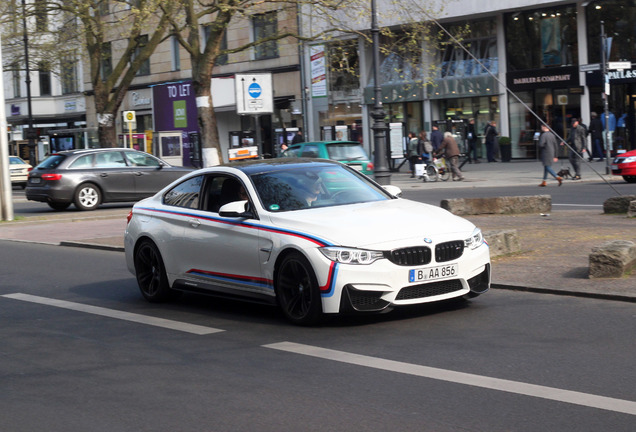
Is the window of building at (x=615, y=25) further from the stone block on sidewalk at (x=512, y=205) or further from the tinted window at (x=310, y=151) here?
the stone block on sidewalk at (x=512, y=205)

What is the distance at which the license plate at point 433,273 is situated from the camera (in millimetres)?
8000

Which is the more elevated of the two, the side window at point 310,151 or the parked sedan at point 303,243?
the side window at point 310,151

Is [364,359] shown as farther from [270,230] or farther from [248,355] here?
[270,230]

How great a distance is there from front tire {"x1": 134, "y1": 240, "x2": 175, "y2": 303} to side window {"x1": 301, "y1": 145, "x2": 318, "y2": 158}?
17.2m

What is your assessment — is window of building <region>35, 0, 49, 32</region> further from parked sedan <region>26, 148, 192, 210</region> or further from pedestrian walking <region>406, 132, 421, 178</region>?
pedestrian walking <region>406, 132, 421, 178</region>

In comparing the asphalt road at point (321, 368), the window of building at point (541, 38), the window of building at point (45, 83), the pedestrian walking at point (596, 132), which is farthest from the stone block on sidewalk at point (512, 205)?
the window of building at point (45, 83)

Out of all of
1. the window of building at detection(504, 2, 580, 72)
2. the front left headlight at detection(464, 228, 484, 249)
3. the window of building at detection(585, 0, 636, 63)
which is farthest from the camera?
the window of building at detection(504, 2, 580, 72)

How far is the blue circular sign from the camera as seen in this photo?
26.3 meters

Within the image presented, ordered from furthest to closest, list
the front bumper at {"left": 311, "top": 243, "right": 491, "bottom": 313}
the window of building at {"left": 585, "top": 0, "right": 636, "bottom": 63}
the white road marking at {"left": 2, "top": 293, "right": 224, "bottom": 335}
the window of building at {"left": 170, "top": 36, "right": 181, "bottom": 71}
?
the window of building at {"left": 170, "top": 36, "right": 181, "bottom": 71} < the window of building at {"left": 585, "top": 0, "right": 636, "bottom": 63} < the white road marking at {"left": 2, "top": 293, "right": 224, "bottom": 335} < the front bumper at {"left": 311, "top": 243, "right": 491, "bottom": 313}

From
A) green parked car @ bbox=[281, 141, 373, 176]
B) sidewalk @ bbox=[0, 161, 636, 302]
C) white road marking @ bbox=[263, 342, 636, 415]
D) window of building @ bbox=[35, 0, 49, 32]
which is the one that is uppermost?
window of building @ bbox=[35, 0, 49, 32]

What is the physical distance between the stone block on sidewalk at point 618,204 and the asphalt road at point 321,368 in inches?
285

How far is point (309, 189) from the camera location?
9094 millimetres

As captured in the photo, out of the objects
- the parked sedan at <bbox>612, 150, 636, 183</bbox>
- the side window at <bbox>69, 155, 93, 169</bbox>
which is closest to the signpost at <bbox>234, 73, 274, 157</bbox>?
the side window at <bbox>69, 155, 93, 169</bbox>

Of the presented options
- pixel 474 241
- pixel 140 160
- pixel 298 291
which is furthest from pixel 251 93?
pixel 298 291
